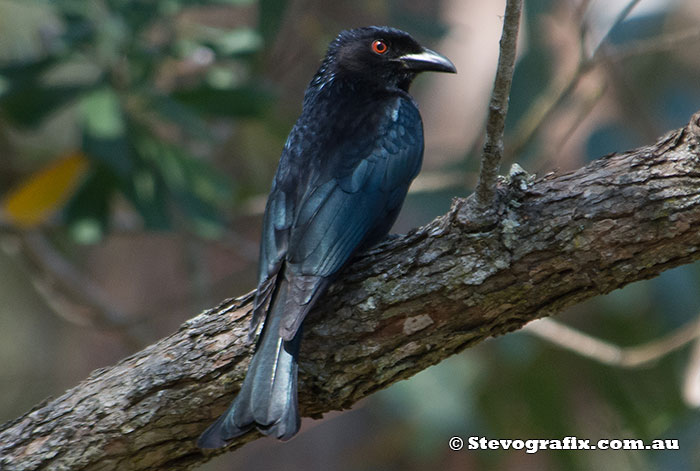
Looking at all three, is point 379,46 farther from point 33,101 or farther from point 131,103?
point 33,101

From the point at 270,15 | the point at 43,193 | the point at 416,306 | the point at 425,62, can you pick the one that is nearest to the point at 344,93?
the point at 425,62

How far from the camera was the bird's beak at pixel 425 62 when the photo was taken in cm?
404

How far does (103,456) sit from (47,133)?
4.42m

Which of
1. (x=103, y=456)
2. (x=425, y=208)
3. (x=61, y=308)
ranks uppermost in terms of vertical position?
(x=425, y=208)

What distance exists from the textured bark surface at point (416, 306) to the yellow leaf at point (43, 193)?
232cm

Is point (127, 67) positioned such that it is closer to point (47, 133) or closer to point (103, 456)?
Result: point (47, 133)

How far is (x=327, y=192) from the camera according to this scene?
3.26 metres

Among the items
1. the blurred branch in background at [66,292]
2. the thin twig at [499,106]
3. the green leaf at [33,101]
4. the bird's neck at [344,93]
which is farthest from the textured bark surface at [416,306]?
the blurred branch in background at [66,292]

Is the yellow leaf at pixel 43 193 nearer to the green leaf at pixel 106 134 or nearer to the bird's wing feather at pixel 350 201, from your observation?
the green leaf at pixel 106 134

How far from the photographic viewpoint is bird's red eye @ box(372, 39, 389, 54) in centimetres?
410

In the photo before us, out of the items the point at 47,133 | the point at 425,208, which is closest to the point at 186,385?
the point at 425,208

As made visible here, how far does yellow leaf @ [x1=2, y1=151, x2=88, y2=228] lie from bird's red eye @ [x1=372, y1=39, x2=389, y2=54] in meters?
2.17

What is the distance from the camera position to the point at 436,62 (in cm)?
404

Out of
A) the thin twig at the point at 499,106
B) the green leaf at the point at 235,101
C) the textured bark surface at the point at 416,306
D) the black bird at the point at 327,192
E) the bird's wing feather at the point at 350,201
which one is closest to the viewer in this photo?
the thin twig at the point at 499,106
